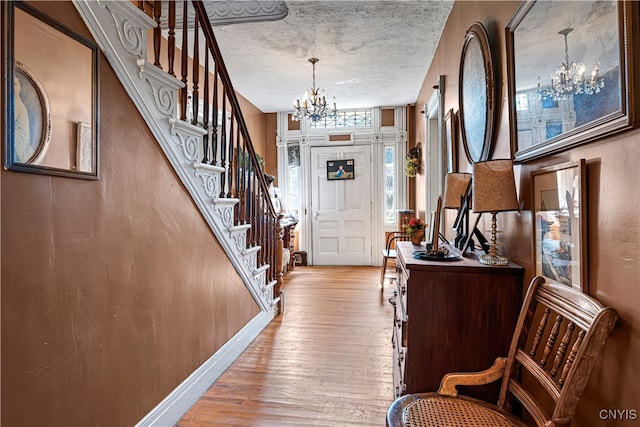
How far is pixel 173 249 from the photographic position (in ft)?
5.92

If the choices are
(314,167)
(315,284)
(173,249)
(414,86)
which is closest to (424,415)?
(173,249)

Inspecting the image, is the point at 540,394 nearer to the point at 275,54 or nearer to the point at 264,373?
the point at 264,373

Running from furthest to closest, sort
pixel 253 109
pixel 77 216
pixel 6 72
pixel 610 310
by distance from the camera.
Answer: pixel 253 109, pixel 77 216, pixel 6 72, pixel 610 310

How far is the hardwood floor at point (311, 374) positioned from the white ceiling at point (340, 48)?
2878 millimetres

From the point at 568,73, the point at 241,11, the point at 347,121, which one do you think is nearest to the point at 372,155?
the point at 347,121

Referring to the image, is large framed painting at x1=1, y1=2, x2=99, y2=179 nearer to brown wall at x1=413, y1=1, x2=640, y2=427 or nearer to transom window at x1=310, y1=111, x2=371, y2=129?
brown wall at x1=413, y1=1, x2=640, y2=427

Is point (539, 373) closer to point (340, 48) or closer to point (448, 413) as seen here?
point (448, 413)

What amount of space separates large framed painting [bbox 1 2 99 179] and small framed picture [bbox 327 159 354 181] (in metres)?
5.03

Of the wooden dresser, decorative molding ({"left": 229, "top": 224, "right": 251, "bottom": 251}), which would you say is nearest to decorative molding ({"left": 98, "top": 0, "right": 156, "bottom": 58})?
decorative molding ({"left": 229, "top": 224, "right": 251, "bottom": 251})

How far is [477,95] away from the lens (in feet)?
6.59

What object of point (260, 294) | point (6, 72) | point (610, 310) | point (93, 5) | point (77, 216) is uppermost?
point (93, 5)

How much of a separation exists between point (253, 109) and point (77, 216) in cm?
500

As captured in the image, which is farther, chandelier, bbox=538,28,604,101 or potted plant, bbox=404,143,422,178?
potted plant, bbox=404,143,422,178

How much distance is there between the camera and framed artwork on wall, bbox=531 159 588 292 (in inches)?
39.3
